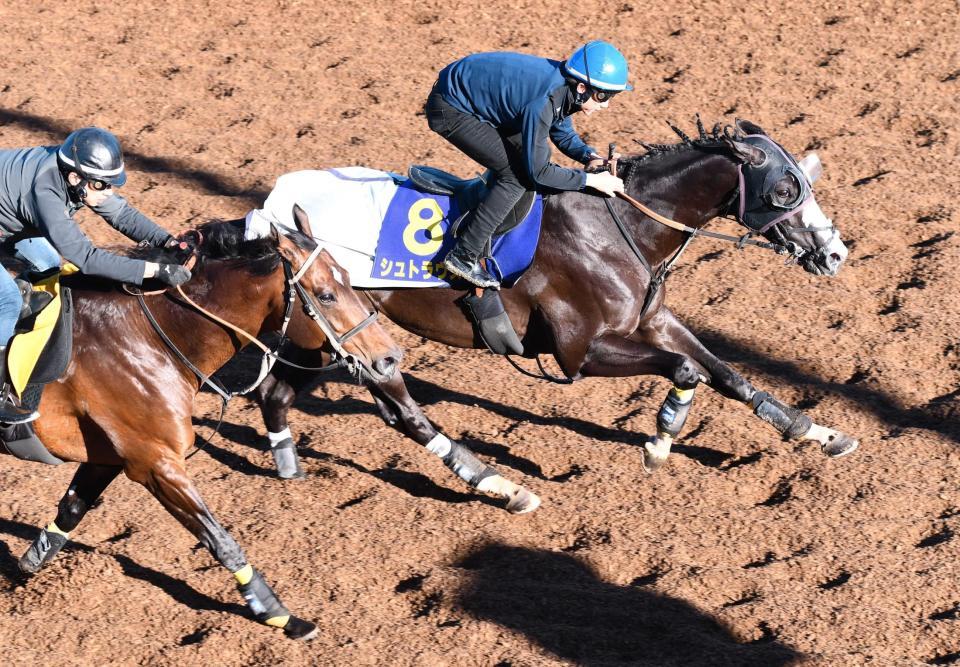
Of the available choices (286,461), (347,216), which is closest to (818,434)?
(347,216)

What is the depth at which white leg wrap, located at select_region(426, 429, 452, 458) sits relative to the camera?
635 centimetres

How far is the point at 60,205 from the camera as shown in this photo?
5180 millimetres

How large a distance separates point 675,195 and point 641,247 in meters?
0.32

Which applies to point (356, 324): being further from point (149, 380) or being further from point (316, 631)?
point (316, 631)

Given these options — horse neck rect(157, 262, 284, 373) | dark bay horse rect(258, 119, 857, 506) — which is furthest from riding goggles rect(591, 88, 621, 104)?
horse neck rect(157, 262, 284, 373)

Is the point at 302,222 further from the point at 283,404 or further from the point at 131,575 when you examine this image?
the point at 131,575

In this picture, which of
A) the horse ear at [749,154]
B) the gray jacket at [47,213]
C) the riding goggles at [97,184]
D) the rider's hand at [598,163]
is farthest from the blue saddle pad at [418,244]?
the riding goggles at [97,184]

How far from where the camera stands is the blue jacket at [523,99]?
19.8 ft

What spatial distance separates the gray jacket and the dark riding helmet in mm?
106

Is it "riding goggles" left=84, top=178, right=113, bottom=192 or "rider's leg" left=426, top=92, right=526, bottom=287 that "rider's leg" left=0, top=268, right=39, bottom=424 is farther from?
"rider's leg" left=426, top=92, right=526, bottom=287

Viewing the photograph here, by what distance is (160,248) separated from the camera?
5375 millimetres

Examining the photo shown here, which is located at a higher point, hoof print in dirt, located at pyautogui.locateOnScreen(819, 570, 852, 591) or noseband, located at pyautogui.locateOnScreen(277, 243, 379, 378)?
noseband, located at pyautogui.locateOnScreen(277, 243, 379, 378)

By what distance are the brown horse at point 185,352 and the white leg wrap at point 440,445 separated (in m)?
1.17

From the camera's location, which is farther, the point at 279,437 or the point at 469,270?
the point at 279,437
